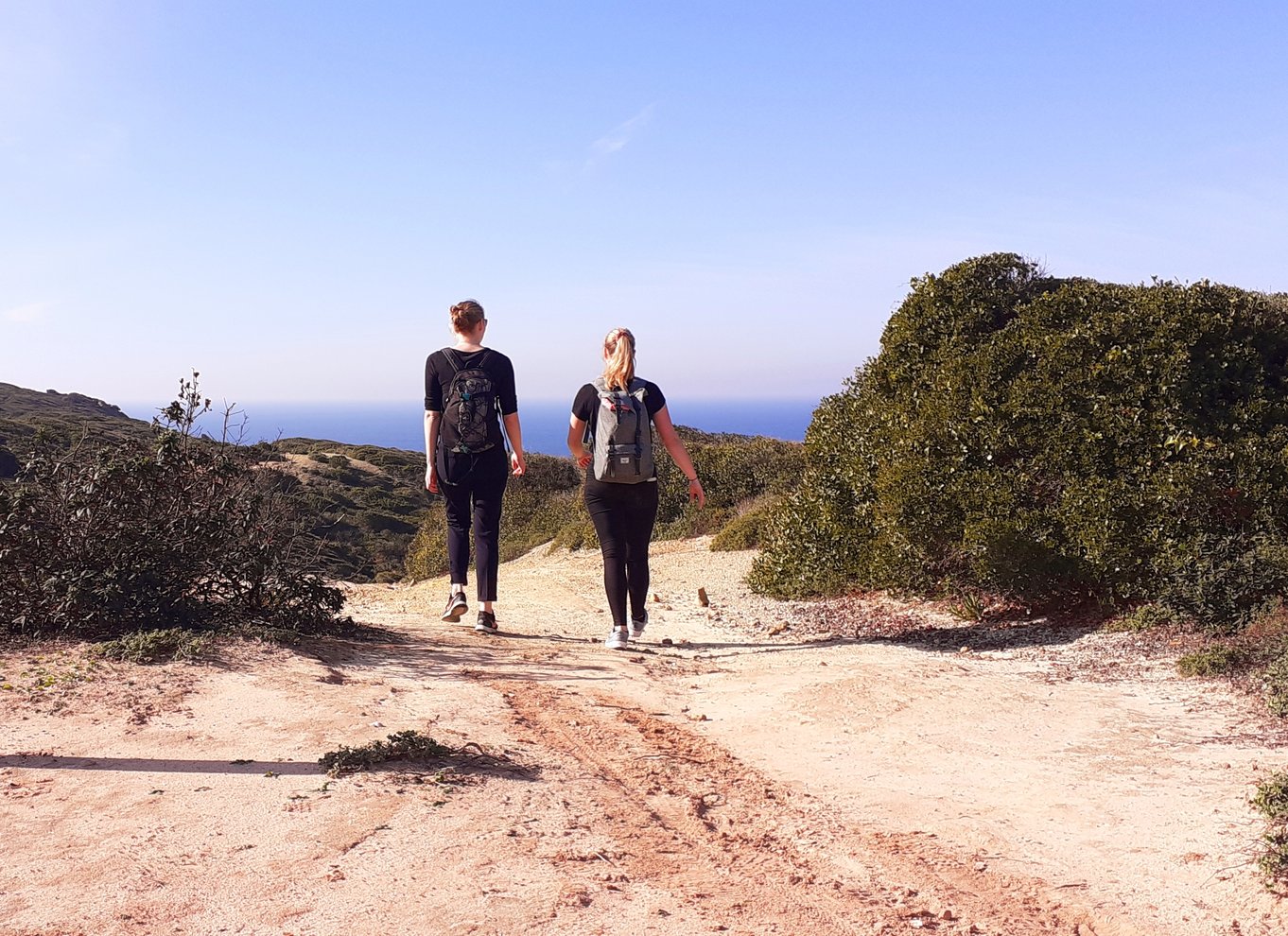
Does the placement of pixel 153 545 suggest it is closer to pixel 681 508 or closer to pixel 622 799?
pixel 622 799

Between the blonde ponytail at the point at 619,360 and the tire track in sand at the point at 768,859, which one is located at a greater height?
the blonde ponytail at the point at 619,360

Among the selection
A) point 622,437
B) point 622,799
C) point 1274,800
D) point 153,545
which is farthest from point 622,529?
point 1274,800

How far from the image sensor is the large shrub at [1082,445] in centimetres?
714

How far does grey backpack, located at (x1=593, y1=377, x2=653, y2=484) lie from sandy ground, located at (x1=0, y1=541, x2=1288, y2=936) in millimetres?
1358

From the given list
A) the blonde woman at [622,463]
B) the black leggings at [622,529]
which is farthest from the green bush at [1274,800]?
the black leggings at [622,529]

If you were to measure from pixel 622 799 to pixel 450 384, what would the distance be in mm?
3933

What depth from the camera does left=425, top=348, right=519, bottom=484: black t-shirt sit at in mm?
7055

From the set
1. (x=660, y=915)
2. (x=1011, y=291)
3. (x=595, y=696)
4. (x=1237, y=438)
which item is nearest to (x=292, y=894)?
(x=660, y=915)

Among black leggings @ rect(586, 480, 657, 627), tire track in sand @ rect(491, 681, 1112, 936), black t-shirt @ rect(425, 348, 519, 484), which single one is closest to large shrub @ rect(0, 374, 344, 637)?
black t-shirt @ rect(425, 348, 519, 484)

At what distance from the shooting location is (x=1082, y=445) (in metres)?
7.76

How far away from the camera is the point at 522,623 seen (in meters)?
8.72

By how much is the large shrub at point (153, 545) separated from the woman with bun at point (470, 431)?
3.36 feet

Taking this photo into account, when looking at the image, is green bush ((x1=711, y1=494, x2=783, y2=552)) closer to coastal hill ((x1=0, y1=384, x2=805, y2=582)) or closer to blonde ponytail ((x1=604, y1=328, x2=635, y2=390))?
coastal hill ((x1=0, y1=384, x2=805, y2=582))

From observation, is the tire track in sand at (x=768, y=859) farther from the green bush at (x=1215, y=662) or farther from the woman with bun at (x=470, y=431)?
the green bush at (x=1215, y=662)
